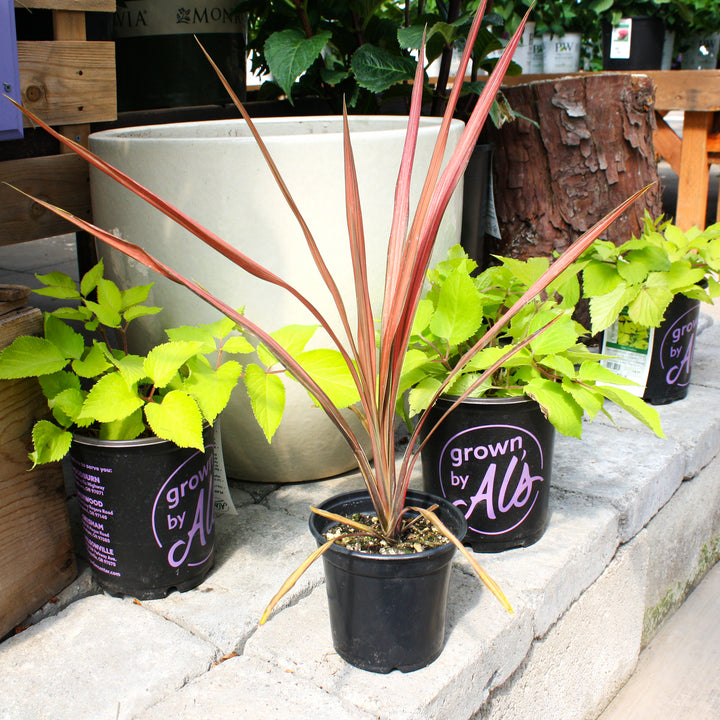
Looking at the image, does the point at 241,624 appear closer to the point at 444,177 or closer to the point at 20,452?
the point at 20,452

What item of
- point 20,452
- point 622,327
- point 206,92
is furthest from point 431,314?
point 206,92

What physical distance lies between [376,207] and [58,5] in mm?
610

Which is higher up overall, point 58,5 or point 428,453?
point 58,5

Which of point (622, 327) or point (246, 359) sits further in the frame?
point (622, 327)

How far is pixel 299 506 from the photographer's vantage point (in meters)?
1.28

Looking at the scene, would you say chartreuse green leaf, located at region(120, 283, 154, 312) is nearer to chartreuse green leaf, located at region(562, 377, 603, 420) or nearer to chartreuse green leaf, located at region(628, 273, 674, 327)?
chartreuse green leaf, located at region(562, 377, 603, 420)

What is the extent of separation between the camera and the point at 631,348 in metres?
1.66

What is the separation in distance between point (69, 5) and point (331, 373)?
2.56 ft

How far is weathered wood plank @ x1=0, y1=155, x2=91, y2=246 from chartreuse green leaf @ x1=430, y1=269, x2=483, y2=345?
71 cm

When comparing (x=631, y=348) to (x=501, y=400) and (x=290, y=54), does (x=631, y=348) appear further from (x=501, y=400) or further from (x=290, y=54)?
(x=290, y=54)

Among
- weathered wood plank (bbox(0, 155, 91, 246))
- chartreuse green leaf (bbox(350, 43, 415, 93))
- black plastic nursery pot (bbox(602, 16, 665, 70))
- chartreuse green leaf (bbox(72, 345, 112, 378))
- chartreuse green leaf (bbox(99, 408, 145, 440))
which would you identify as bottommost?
chartreuse green leaf (bbox(99, 408, 145, 440))

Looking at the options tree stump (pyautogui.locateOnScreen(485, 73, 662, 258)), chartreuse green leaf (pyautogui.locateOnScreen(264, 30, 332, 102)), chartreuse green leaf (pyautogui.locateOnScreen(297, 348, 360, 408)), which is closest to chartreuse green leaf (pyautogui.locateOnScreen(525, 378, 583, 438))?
chartreuse green leaf (pyautogui.locateOnScreen(297, 348, 360, 408))

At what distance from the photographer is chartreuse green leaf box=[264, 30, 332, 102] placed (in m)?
1.47

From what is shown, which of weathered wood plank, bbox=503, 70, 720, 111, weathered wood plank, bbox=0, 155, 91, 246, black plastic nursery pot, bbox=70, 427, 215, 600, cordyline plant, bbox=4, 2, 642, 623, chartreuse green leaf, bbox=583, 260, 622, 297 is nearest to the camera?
cordyline plant, bbox=4, 2, 642, 623
